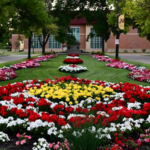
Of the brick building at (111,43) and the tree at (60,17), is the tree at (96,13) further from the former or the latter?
the brick building at (111,43)

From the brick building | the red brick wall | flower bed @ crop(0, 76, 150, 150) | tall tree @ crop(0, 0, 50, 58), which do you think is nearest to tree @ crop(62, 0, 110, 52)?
the brick building

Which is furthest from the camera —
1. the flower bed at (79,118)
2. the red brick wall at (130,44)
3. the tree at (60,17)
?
the red brick wall at (130,44)

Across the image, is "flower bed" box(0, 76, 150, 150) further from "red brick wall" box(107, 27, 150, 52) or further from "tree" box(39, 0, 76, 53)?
"red brick wall" box(107, 27, 150, 52)

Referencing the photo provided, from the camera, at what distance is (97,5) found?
45781 mm

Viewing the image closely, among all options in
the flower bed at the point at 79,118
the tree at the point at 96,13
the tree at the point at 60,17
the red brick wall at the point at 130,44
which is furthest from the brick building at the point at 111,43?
the flower bed at the point at 79,118

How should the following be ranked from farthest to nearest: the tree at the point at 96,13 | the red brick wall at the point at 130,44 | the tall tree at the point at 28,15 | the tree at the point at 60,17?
1. the red brick wall at the point at 130,44
2. the tree at the point at 96,13
3. the tree at the point at 60,17
4. the tall tree at the point at 28,15

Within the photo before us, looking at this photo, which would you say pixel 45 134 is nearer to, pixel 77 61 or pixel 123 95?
pixel 123 95

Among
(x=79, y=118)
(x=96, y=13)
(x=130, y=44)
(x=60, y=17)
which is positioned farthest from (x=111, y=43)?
(x=79, y=118)

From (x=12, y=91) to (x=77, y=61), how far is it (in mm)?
14558

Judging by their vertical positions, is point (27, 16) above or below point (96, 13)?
below

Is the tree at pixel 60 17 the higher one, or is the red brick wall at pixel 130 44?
the tree at pixel 60 17

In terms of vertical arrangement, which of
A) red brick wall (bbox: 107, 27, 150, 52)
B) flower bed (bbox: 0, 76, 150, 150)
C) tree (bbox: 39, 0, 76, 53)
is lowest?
flower bed (bbox: 0, 76, 150, 150)

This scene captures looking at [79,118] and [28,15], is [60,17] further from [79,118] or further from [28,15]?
[79,118]

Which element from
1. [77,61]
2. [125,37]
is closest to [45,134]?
[77,61]
